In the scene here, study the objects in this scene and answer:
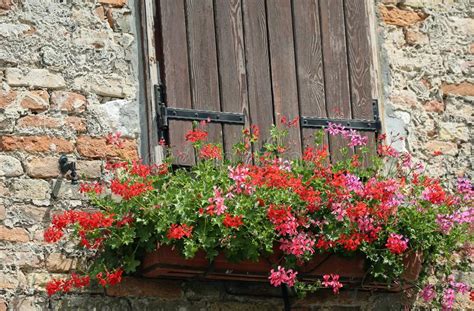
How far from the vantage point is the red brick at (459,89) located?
7.50 m

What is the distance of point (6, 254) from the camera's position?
634cm

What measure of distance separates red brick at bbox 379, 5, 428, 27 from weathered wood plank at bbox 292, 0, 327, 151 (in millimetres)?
447

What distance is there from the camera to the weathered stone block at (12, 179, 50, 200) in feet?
21.2

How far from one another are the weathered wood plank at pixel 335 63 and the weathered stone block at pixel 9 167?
1586 mm

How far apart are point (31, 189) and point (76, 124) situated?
1.30ft

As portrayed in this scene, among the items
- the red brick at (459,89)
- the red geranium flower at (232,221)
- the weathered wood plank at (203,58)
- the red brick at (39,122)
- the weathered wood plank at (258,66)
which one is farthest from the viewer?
the red brick at (459,89)

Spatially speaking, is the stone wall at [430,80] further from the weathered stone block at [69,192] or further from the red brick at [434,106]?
the weathered stone block at [69,192]

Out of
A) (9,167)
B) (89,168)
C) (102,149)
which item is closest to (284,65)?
(102,149)

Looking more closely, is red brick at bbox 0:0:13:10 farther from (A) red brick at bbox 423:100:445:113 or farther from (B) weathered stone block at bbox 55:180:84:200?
(A) red brick at bbox 423:100:445:113

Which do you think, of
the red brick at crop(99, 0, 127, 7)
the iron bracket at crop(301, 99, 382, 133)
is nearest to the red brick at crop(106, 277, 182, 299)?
the iron bracket at crop(301, 99, 382, 133)

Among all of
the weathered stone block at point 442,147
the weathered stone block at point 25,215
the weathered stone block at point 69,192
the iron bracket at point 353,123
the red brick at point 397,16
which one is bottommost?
the weathered stone block at point 25,215

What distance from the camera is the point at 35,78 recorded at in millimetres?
6648

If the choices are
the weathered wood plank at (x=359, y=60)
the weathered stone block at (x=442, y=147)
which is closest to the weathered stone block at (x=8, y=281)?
the weathered wood plank at (x=359, y=60)

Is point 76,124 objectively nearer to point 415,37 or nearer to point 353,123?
point 353,123
